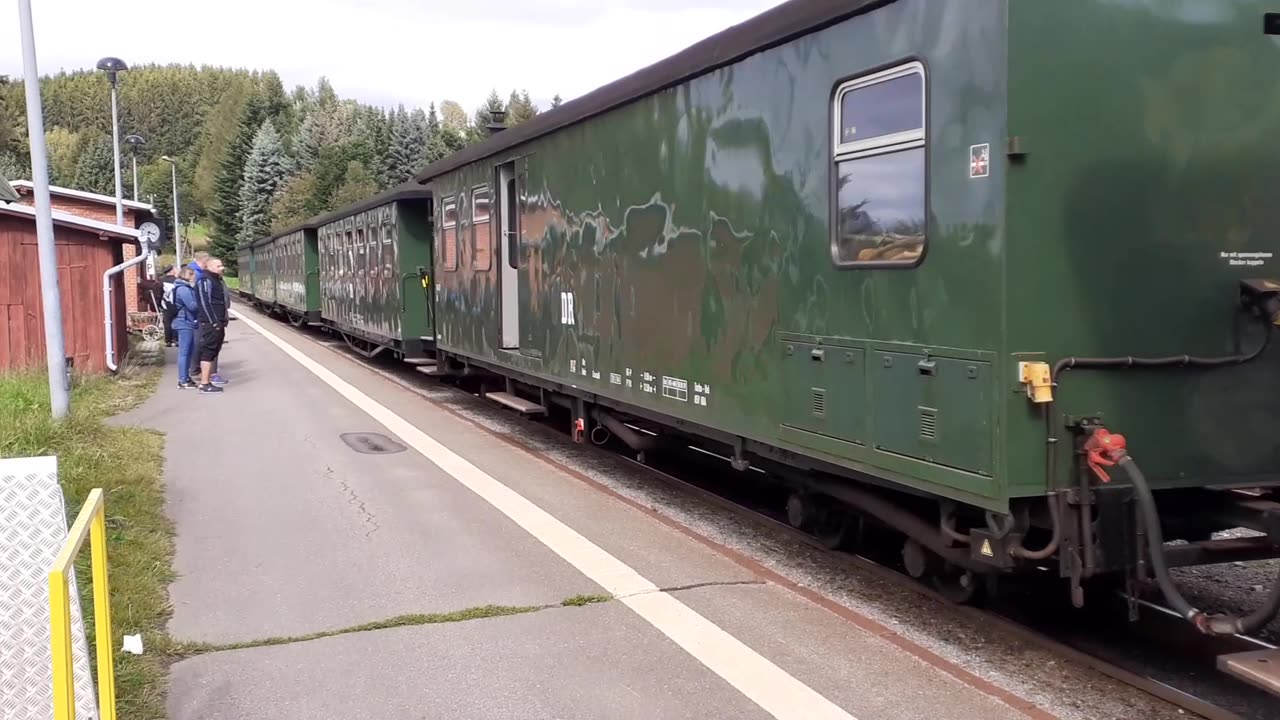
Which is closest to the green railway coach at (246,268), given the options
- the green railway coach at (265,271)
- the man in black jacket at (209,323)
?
the green railway coach at (265,271)

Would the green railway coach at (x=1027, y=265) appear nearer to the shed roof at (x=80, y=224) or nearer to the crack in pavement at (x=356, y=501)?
the crack in pavement at (x=356, y=501)

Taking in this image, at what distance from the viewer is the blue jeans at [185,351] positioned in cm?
1455

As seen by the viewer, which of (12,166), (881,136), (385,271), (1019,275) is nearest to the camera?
(1019,275)

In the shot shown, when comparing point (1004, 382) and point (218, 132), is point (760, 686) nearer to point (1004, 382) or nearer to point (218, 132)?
point (1004, 382)

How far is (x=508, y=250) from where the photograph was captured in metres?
10.9

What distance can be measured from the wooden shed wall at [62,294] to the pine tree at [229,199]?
7304 cm

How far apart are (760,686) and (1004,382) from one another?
1.61 meters

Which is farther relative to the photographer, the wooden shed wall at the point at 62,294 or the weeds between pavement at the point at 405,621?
the wooden shed wall at the point at 62,294

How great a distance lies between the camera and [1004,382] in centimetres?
419

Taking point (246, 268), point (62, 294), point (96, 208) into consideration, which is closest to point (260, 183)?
point (246, 268)

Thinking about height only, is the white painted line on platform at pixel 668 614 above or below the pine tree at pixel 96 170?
below

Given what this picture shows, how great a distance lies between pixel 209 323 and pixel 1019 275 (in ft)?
40.6

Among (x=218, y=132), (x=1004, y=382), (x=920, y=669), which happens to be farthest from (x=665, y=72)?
(x=218, y=132)

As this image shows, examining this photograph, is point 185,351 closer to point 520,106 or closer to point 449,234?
point 449,234
